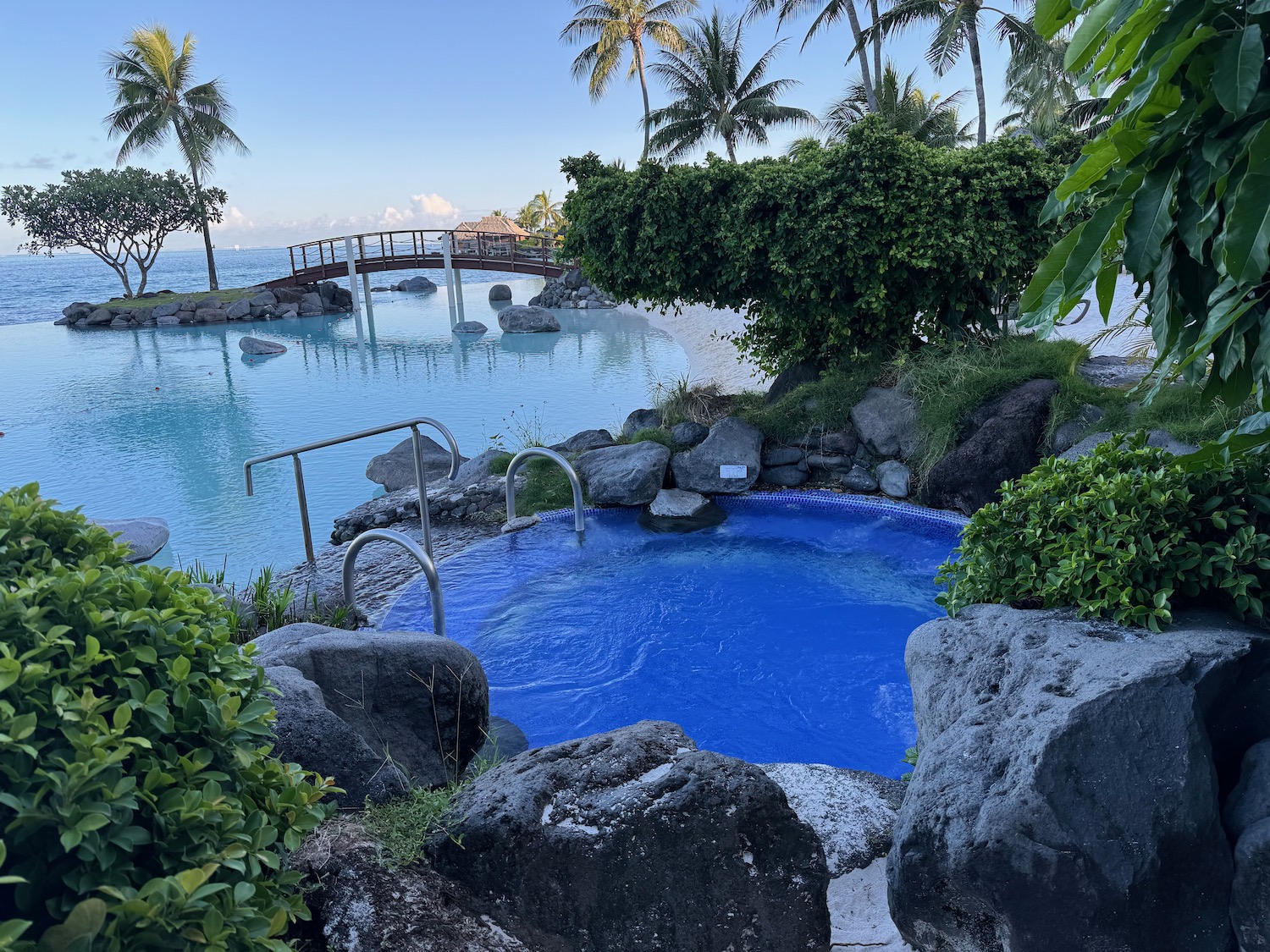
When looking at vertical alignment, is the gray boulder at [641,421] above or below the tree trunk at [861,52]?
below

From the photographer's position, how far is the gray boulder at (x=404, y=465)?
1063cm

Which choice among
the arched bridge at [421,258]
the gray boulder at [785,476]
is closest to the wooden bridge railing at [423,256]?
the arched bridge at [421,258]

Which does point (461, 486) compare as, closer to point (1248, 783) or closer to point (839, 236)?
point (839, 236)

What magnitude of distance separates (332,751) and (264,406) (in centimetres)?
1461

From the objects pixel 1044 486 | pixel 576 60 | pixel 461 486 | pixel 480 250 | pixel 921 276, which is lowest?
pixel 461 486

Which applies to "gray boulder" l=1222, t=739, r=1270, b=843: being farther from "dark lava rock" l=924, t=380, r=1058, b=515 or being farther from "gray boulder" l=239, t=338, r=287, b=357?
"gray boulder" l=239, t=338, r=287, b=357

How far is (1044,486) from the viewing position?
11.7ft

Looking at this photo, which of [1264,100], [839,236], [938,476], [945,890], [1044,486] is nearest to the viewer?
[1264,100]

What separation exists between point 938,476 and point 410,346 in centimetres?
1744

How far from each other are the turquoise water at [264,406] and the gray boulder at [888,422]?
4.75 metres

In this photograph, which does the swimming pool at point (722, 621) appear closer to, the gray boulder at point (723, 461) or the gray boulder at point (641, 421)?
the gray boulder at point (723, 461)

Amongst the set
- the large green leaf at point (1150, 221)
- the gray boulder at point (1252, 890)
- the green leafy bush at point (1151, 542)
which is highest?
the large green leaf at point (1150, 221)

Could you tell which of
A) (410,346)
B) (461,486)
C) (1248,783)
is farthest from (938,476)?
(410,346)

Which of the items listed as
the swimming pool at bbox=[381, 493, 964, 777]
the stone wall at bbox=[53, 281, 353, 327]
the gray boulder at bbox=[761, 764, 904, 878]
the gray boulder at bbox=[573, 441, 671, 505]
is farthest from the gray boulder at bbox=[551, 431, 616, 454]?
the stone wall at bbox=[53, 281, 353, 327]
